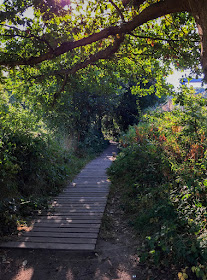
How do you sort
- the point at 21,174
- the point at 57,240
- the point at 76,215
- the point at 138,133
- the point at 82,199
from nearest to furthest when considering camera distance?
the point at 57,240
the point at 76,215
the point at 21,174
the point at 82,199
the point at 138,133

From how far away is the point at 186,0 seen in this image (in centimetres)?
336

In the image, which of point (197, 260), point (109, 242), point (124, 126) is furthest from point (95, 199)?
point (124, 126)

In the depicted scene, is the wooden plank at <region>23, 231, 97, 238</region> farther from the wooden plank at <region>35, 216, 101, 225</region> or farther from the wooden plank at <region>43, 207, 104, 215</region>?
the wooden plank at <region>43, 207, 104, 215</region>

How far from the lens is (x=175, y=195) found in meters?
4.34

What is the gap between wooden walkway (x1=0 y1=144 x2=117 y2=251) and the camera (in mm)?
3938

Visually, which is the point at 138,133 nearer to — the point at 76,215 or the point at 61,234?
the point at 76,215

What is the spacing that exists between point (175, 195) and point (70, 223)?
220cm

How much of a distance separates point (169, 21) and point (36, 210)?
592 centimetres

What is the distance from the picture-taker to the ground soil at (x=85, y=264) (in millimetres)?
3209

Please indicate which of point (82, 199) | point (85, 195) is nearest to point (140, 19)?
point (82, 199)

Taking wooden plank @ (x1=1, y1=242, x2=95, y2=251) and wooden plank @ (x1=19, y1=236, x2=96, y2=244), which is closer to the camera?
wooden plank @ (x1=1, y1=242, x2=95, y2=251)

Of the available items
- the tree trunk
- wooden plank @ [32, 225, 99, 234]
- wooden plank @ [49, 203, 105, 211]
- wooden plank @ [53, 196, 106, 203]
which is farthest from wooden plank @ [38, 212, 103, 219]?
the tree trunk

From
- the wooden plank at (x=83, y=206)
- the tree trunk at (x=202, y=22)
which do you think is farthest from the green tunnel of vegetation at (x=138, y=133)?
the wooden plank at (x=83, y=206)

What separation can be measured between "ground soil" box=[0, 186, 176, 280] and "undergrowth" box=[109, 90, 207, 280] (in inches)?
8.3
